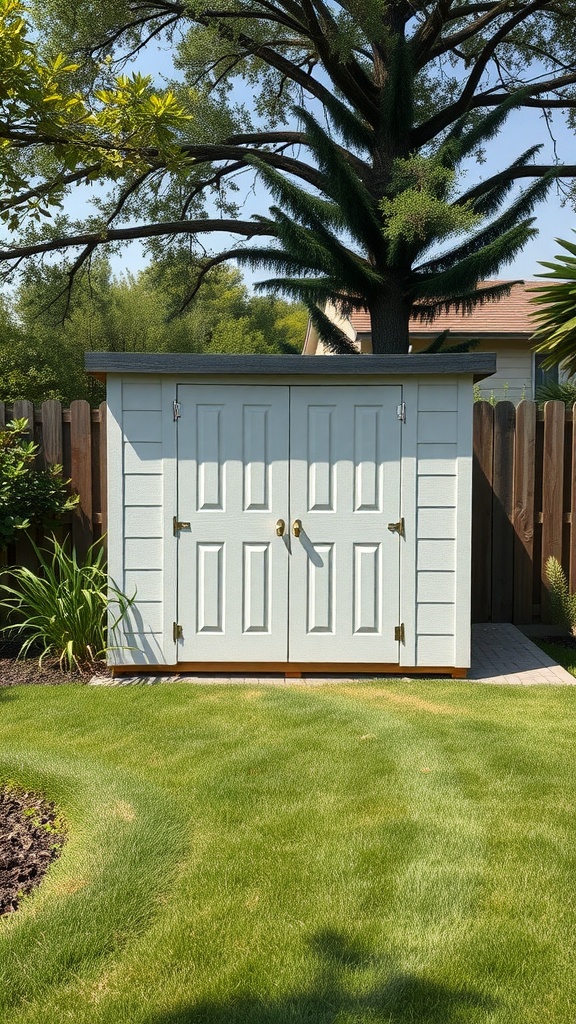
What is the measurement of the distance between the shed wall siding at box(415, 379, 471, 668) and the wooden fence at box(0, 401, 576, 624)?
152 cm

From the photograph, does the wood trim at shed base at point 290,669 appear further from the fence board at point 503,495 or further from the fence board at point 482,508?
the fence board at point 503,495

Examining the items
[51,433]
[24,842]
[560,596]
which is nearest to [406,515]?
[560,596]

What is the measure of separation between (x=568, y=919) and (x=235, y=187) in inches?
530

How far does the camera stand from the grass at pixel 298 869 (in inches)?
95.7

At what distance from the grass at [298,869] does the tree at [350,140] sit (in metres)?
4.73

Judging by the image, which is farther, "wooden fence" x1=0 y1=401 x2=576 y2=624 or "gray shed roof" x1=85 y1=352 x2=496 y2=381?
"wooden fence" x1=0 y1=401 x2=576 y2=624

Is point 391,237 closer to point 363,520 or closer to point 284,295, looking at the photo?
point 284,295

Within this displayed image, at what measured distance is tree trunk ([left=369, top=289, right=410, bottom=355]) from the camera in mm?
9977

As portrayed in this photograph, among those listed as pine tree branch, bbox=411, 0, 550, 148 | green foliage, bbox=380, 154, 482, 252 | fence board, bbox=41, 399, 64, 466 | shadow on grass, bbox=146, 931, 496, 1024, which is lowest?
shadow on grass, bbox=146, 931, 496, 1024

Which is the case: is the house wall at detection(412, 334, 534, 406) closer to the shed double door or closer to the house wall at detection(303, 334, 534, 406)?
the house wall at detection(303, 334, 534, 406)

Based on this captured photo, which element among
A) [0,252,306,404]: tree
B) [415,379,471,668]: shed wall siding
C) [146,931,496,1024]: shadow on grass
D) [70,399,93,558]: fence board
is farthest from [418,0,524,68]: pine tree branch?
[146,931,496,1024]: shadow on grass

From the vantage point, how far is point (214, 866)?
3.18 meters

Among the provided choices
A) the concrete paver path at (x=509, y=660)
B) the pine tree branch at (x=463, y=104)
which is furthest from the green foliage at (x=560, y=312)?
the pine tree branch at (x=463, y=104)

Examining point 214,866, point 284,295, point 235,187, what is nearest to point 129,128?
point 214,866
